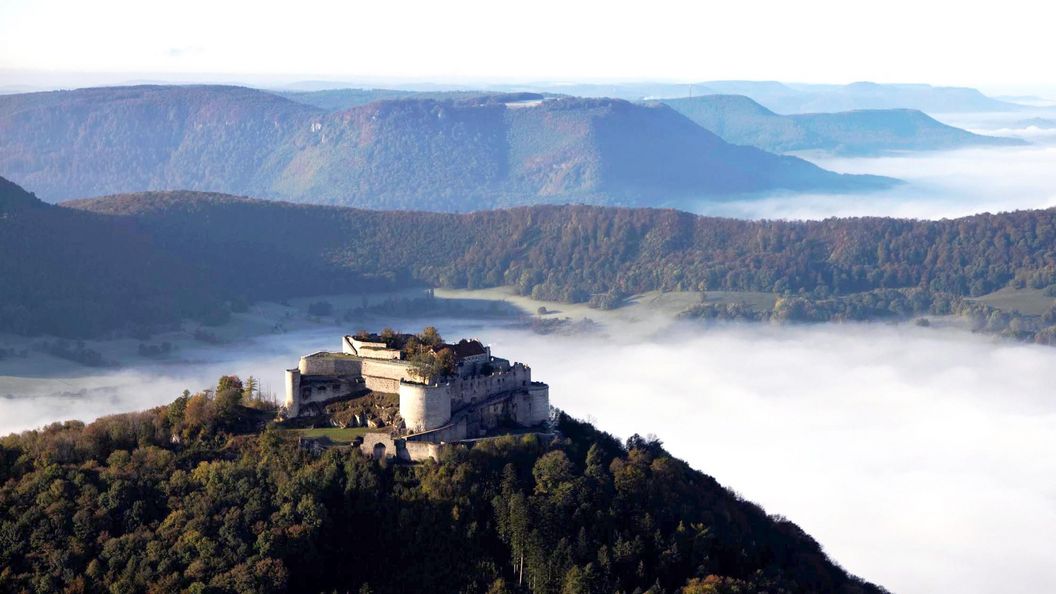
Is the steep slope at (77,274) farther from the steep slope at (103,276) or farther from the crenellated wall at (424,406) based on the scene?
the crenellated wall at (424,406)

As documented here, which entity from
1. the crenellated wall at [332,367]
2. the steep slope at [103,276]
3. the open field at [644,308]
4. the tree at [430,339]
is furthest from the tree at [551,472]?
the open field at [644,308]

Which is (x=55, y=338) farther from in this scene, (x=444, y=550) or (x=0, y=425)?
(x=444, y=550)

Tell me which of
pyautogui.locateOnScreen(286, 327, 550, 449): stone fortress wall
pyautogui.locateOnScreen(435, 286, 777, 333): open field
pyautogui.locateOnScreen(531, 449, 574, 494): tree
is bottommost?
pyautogui.locateOnScreen(435, 286, 777, 333): open field

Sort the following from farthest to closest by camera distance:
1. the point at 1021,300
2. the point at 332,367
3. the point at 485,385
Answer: the point at 1021,300 → the point at 332,367 → the point at 485,385

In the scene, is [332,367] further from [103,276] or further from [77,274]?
[103,276]

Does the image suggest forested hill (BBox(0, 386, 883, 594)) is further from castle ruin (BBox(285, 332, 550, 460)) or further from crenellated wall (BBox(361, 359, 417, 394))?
crenellated wall (BBox(361, 359, 417, 394))

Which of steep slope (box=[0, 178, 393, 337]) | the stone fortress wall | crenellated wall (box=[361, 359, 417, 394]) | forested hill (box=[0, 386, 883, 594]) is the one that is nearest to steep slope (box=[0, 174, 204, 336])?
steep slope (box=[0, 178, 393, 337])

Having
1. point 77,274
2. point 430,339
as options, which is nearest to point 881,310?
point 77,274

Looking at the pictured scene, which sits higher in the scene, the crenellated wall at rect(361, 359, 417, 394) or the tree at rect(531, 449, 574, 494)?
the crenellated wall at rect(361, 359, 417, 394)
